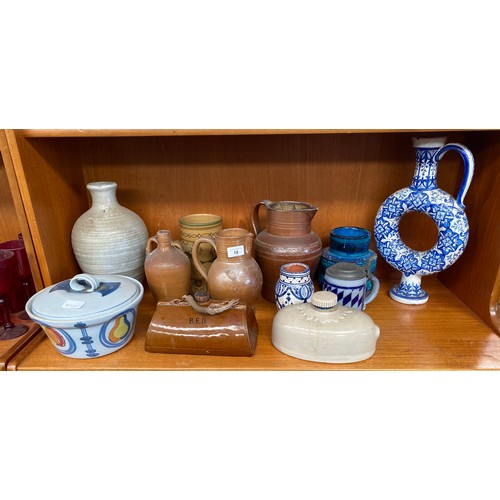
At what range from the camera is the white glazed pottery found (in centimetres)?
83

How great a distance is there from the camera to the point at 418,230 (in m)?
1.21

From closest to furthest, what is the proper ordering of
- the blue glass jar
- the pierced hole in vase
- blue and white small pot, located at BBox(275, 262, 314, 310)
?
blue and white small pot, located at BBox(275, 262, 314, 310) → the blue glass jar → the pierced hole in vase

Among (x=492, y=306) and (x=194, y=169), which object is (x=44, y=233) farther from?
(x=492, y=306)

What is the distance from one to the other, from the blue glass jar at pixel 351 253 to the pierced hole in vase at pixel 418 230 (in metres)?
0.19

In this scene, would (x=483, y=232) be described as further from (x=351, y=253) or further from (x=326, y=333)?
(x=326, y=333)

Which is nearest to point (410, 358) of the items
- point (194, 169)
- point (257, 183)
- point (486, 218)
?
point (486, 218)

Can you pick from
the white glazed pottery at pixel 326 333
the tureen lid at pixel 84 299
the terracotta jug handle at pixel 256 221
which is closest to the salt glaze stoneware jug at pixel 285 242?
the terracotta jug handle at pixel 256 221

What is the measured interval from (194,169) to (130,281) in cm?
40

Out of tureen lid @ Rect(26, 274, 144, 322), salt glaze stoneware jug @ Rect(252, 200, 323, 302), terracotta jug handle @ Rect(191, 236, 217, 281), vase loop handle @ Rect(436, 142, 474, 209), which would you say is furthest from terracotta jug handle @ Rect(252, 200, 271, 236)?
vase loop handle @ Rect(436, 142, 474, 209)

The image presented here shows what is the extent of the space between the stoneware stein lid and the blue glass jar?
0.09 meters

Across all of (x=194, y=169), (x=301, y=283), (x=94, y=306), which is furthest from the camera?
(x=194, y=169)

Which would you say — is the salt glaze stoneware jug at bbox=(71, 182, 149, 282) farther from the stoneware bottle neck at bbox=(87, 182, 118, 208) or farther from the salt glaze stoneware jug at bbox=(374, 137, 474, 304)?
the salt glaze stoneware jug at bbox=(374, 137, 474, 304)

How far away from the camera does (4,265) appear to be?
0.95 meters

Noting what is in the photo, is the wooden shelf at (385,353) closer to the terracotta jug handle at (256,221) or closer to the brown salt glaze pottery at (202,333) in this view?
the brown salt glaze pottery at (202,333)
